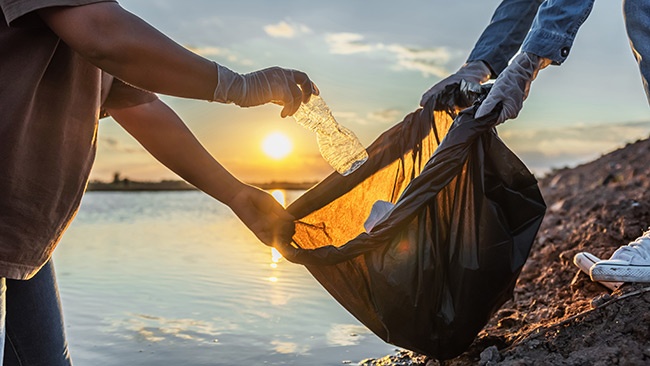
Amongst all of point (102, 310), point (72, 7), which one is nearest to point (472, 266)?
point (72, 7)

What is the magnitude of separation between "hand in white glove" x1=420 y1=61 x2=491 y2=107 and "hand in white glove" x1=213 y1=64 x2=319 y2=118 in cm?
84

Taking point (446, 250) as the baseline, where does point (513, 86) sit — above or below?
above

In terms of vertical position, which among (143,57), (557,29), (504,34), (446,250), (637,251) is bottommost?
(637,251)

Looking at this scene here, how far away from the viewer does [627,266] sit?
2.36 metres

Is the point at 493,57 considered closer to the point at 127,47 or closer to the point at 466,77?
the point at 466,77

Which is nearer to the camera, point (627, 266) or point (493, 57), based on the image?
point (627, 266)

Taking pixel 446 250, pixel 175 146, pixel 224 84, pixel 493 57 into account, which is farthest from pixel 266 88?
pixel 493 57

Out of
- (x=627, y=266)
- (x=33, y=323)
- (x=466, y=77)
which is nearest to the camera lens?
(x=33, y=323)

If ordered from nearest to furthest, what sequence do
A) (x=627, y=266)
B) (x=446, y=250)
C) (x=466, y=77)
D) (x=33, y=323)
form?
(x=33, y=323) < (x=446, y=250) < (x=627, y=266) < (x=466, y=77)

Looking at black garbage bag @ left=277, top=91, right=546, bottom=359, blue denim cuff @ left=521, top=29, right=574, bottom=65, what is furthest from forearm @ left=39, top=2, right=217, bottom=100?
blue denim cuff @ left=521, top=29, right=574, bottom=65

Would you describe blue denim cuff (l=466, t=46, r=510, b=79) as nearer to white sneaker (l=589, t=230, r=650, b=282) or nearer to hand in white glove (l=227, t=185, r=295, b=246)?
white sneaker (l=589, t=230, r=650, b=282)

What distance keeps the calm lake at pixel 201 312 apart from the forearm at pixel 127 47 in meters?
1.74

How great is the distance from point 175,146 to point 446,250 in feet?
3.23

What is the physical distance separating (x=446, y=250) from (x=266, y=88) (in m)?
0.84
